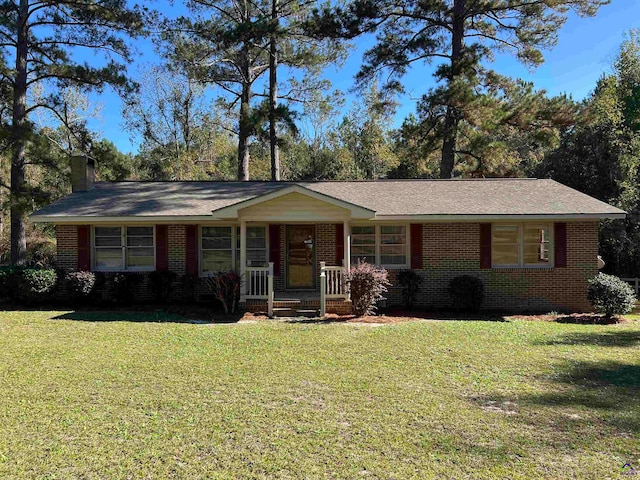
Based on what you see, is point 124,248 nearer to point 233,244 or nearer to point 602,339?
point 233,244

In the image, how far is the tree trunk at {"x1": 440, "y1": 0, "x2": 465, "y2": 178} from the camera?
19.2m

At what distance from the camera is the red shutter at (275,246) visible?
42.2ft

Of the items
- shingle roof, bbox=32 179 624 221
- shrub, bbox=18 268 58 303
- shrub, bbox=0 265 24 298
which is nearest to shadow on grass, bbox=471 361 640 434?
shingle roof, bbox=32 179 624 221

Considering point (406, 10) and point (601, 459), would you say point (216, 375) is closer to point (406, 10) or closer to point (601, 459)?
point (601, 459)

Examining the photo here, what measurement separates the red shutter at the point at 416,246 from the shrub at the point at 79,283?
884 cm

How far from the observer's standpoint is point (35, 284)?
11.6 m

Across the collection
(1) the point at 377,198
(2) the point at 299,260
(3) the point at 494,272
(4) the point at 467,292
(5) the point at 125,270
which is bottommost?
(4) the point at 467,292

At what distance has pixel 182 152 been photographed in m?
33.8

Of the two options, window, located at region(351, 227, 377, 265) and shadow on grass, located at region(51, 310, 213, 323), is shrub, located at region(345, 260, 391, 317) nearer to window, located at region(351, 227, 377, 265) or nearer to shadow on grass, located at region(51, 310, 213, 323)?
window, located at region(351, 227, 377, 265)

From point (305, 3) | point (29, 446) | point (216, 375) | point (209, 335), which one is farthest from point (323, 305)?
point (305, 3)

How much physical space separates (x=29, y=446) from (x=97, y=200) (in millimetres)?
10737

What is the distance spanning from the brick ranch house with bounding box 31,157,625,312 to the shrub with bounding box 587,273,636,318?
3.71ft

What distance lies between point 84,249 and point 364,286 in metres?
8.01

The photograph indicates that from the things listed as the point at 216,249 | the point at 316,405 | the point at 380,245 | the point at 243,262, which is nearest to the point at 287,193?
the point at 243,262
